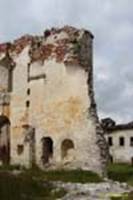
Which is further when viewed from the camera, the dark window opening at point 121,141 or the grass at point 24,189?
the dark window opening at point 121,141

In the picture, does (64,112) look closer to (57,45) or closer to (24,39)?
(57,45)

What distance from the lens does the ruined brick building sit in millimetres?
30986

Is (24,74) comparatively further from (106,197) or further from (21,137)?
(106,197)

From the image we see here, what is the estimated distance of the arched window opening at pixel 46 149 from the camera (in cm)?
3309

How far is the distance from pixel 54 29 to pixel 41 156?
25.9 feet

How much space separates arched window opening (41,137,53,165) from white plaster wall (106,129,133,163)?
23.3m

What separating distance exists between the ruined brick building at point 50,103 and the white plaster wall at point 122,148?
2259 cm

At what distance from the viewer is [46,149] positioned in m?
33.6

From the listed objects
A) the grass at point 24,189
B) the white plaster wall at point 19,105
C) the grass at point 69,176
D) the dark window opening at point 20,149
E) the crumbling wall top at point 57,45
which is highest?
the crumbling wall top at point 57,45

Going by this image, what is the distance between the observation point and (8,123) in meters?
36.3

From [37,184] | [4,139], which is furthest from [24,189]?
[4,139]

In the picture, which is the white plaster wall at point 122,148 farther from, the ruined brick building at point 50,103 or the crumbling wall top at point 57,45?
the crumbling wall top at point 57,45

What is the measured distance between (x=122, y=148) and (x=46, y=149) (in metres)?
24.8

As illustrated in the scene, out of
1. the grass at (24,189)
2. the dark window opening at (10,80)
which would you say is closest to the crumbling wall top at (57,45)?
the dark window opening at (10,80)
